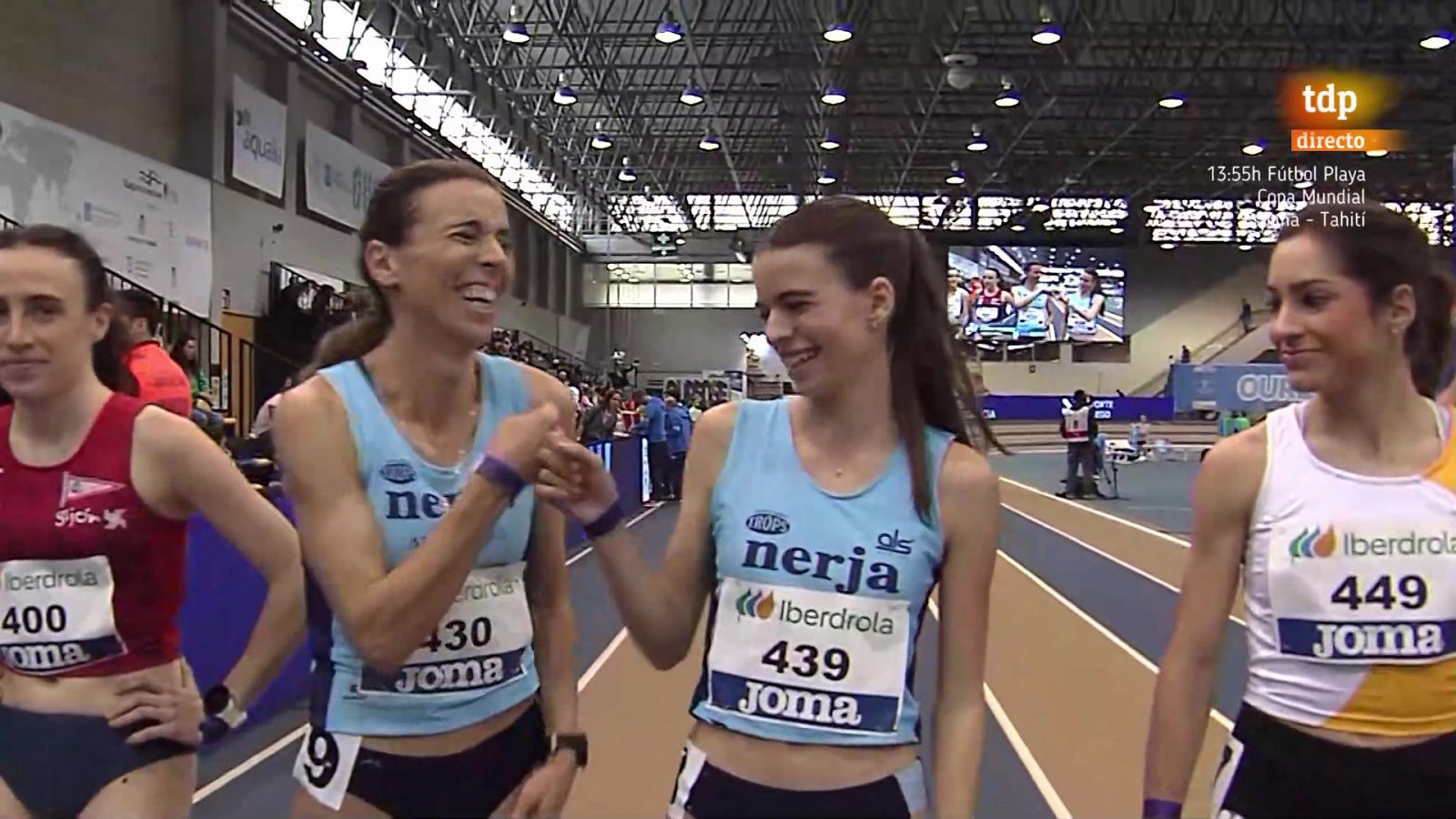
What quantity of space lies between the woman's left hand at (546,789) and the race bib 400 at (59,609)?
70 cm

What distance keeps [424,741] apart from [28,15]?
1067 cm

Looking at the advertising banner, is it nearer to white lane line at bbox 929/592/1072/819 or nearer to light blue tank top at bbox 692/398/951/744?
white lane line at bbox 929/592/1072/819

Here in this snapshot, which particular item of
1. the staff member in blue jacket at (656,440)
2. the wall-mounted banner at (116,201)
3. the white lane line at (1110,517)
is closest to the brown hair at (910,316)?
the wall-mounted banner at (116,201)

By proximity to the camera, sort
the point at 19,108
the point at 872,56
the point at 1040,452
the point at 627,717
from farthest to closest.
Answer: the point at 1040,452, the point at 872,56, the point at 19,108, the point at 627,717

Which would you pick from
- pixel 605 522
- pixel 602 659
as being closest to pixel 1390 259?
pixel 605 522

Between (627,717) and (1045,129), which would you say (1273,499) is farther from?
(1045,129)

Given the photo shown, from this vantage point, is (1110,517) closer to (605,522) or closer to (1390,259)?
(1390,259)

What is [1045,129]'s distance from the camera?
25484mm

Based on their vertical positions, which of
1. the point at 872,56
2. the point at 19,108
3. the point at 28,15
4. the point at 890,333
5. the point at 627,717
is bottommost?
the point at 627,717

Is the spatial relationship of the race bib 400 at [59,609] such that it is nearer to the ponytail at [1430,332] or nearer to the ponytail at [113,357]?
the ponytail at [113,357]

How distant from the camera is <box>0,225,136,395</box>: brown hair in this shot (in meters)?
1.99

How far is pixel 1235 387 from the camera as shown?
22234 millimetres

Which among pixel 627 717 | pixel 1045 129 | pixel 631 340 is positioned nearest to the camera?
pixel 627 717

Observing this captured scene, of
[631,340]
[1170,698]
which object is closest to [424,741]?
[1170,698]
